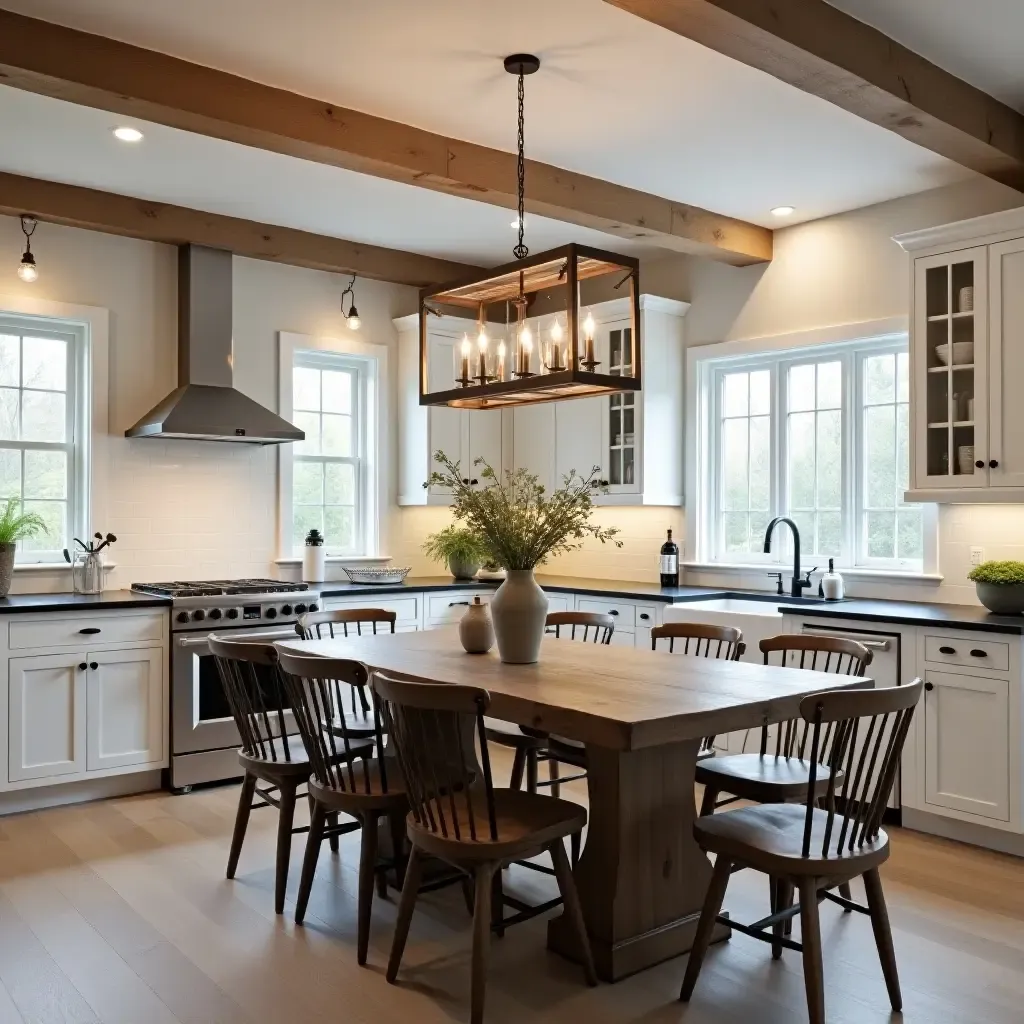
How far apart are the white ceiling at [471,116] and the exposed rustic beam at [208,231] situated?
0.33 ft

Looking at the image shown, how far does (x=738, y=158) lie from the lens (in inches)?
177

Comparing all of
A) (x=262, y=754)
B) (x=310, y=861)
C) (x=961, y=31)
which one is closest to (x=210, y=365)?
(x=262, y=754)

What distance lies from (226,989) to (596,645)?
1.78 meters

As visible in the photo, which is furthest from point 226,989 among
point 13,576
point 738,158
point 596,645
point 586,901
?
point 738,158

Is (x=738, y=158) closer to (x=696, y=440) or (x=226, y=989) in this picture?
(x=696, y=440)

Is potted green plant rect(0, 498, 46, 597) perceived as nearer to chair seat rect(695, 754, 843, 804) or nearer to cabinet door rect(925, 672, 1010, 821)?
chair seat rect(695, 754, 843, 804)

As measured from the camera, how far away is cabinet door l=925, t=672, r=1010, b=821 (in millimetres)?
3920

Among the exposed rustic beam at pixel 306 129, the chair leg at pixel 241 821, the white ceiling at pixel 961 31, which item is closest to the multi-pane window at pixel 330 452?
the exposed rustic beam at pixel 306 129

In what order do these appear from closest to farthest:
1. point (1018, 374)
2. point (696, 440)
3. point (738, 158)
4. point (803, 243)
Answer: point (1018, 374) → point (738, 158) → point (803, 243) → point (696, 440)

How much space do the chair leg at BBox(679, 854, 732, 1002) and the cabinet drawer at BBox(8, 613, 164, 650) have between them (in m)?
3.06

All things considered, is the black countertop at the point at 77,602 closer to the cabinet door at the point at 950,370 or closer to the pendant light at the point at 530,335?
the pendant light at the point at 530,335

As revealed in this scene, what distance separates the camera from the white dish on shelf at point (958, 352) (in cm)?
439

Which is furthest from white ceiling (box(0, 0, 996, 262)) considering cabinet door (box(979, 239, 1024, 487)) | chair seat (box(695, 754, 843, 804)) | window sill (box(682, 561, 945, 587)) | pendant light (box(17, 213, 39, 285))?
chair seat (box(695, 754, 843, 804))

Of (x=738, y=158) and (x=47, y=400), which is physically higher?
(x=738, y=158)
